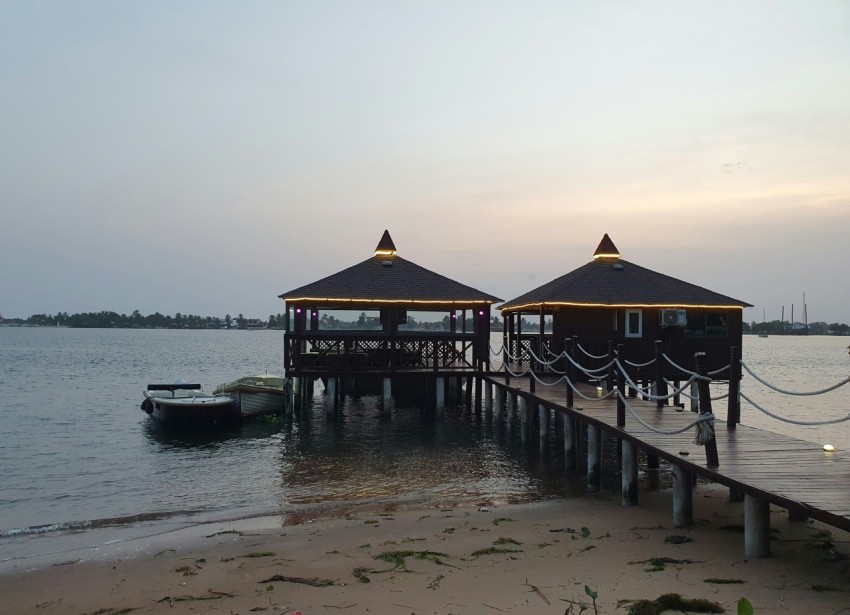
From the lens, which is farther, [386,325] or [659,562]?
[386,325]

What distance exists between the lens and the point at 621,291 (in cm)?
2208

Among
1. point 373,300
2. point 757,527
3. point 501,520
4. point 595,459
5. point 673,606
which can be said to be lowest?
point 501,520

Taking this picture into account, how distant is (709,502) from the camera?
10688 mm

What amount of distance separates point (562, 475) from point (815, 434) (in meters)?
14.3

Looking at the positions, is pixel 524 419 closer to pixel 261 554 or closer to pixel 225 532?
pixel 225 532

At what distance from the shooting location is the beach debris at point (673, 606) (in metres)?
6.14

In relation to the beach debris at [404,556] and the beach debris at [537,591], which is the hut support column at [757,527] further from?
the beach debris at [404,556]

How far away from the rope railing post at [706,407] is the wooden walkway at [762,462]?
0.12m

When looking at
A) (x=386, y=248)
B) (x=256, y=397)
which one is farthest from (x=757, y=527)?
(x=386, y=248)

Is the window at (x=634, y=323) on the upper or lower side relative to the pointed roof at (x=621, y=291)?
lower

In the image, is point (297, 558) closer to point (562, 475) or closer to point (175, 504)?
point (175, 504)

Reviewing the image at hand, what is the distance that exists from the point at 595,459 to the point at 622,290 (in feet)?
33.2

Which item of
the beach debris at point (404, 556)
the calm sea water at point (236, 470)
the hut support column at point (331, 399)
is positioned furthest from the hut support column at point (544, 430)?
the beach debris at point (404, 556)

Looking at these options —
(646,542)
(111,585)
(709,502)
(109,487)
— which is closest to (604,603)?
(646,542)
